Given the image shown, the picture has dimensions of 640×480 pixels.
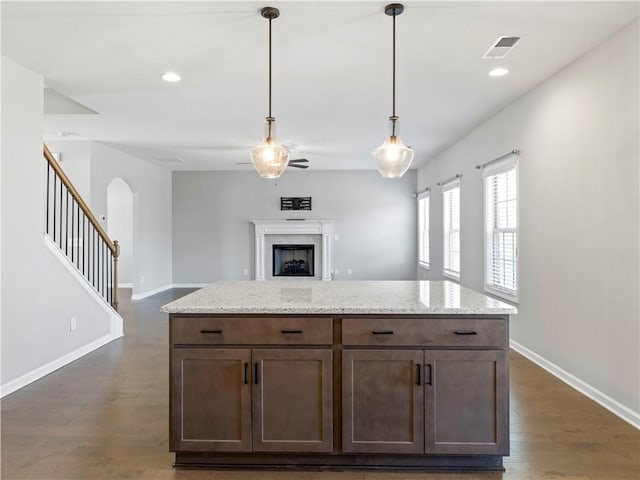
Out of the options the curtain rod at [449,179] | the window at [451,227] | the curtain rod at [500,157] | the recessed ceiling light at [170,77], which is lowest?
the window at [451,227]

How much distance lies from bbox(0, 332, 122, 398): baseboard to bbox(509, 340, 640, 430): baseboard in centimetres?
459

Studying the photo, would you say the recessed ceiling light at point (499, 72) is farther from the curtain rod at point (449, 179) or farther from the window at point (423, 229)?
the window at point (423, 229)

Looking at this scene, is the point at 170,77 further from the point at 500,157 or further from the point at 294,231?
the point at 294,231

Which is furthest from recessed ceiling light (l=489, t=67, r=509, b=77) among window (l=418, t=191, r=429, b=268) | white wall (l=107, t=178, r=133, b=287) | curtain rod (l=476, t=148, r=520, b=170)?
white wall (l=107, t=178, r=133, b=287)

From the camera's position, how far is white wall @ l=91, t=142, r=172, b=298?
21.9ft

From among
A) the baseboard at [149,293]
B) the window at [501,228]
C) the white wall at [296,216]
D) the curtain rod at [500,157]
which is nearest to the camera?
the curtain rod at [500,157]

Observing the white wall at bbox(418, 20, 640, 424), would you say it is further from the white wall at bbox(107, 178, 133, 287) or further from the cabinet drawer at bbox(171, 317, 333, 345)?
the white wall at bbox(107, 178, 133, 287)

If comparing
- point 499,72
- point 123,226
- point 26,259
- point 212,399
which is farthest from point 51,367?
point 123,226

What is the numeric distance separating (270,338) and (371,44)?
93.1 inches

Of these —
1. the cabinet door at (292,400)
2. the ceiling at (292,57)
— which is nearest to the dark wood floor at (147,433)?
the cabinet door at (292,400)

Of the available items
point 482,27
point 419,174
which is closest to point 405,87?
point 482,27

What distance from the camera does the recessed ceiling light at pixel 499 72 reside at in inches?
143

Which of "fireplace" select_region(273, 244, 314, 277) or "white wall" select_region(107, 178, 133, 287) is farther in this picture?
"white wall" select_region(107, 178, 133, 287)

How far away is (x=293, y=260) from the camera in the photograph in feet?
31.3
